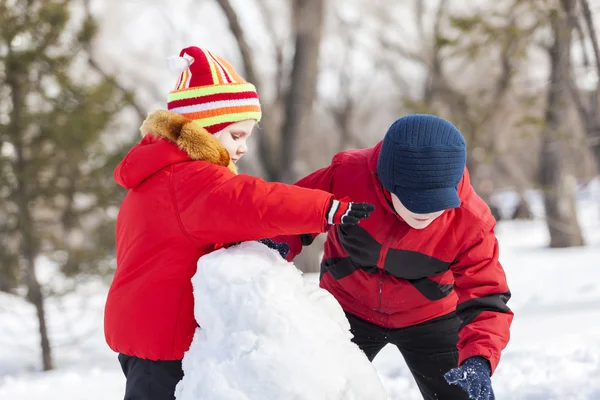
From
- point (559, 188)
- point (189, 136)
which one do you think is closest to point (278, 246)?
point (189, 136)

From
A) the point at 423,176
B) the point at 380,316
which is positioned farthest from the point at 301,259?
the point at 423,176

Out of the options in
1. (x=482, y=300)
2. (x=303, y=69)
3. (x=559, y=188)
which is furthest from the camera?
(x=559, y=188)

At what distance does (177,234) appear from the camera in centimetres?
199

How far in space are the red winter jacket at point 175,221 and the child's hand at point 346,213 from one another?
1.0 inches

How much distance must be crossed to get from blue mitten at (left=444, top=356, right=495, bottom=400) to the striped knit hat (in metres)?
1.17

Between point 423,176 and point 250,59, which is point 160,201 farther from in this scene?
point 250,59

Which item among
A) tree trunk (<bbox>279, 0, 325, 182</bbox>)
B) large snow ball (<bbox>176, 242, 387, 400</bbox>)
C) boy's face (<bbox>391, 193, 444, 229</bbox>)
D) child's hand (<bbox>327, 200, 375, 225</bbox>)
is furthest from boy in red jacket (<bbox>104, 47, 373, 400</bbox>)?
tree trunk (<bbox>279, 0, 325, 182</bbox>)

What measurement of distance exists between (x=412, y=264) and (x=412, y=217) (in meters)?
0.30

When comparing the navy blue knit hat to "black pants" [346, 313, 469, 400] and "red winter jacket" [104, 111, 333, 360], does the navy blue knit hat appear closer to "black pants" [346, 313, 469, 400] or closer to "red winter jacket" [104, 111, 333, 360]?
"red winter jacket" [104, 111, 333, 360]

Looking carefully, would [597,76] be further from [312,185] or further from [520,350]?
[312,185]

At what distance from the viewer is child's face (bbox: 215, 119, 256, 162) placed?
2.19 meters

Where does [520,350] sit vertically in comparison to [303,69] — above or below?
below

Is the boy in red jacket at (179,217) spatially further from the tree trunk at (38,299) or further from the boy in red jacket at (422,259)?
the tree trunk at (38,299)

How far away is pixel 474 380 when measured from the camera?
2.04 metres
